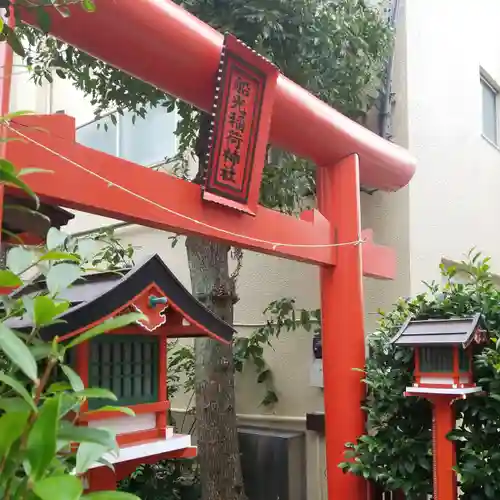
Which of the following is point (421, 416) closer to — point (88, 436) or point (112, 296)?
point (112, 296)

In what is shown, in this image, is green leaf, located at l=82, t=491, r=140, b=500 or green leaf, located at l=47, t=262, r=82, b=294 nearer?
green leaf, located at l=82, t=491, r=140, b=500

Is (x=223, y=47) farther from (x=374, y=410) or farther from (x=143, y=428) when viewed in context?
(x=374, y=410)

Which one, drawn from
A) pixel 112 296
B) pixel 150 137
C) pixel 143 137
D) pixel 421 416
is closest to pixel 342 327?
pixel 421 416

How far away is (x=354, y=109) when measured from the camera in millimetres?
5824

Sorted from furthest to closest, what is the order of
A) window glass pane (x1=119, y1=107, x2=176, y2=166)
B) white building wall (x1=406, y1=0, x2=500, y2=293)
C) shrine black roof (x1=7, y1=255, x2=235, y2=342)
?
window glass pane (x1=119, y1=107, x2=176, y2=166) < white building wall (x1=406, y1=0, x2=500, y2=293) < shrine black roof (x1=7, y1=255, x2=235, y2=342)

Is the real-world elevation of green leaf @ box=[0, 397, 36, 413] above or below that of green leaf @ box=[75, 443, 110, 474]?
above

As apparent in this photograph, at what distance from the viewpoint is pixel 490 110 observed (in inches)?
325

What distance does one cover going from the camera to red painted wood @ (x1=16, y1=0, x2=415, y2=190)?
9.86 feet

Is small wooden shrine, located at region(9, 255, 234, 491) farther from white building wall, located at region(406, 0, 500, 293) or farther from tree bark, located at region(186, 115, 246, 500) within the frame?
white building wall, located at region(406, 0, 500, 293)

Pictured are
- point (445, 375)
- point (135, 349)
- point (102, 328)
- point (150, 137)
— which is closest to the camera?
point (102, 328)

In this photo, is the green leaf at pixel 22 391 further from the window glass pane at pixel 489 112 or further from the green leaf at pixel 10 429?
the window glass pane at pixel 489 112

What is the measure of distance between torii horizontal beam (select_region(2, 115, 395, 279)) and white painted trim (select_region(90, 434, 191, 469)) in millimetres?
1153

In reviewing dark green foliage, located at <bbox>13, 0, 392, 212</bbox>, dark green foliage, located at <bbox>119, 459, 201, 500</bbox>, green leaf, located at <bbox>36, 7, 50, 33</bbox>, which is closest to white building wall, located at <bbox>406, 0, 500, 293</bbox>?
dark green foliage, located at <bbox>13, 0, 392, 212</bbox>

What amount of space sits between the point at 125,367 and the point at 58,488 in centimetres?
201
